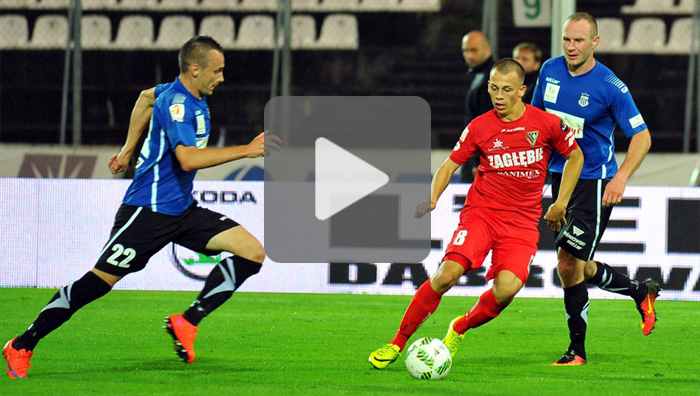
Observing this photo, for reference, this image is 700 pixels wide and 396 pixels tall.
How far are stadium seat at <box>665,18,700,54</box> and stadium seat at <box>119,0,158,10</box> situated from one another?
721 cm

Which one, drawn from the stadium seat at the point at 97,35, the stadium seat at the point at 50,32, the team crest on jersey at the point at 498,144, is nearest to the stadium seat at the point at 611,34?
the stadium seat at the point at 97,35

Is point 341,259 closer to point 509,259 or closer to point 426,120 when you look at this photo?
point 509,259

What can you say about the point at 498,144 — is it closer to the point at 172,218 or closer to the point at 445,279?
the point at 445,279

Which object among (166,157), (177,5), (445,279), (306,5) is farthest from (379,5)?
(445,279)

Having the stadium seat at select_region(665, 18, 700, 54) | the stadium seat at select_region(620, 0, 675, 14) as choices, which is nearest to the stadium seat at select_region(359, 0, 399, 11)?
the stadium seat at select_region(620, 0, 675, 14)

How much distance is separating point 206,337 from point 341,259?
8.83 ft

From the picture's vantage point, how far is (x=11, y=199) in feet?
31.6

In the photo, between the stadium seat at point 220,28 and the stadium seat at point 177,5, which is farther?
the stadium seat at point 177,5

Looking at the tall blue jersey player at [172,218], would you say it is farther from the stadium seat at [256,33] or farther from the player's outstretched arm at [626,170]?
the stadium seat at [256,33]

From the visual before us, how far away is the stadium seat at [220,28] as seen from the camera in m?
15.0

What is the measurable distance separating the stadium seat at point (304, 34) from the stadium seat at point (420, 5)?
1.28 meters

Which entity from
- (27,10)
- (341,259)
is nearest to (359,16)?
(27,10)

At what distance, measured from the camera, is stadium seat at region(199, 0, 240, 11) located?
609 inches
